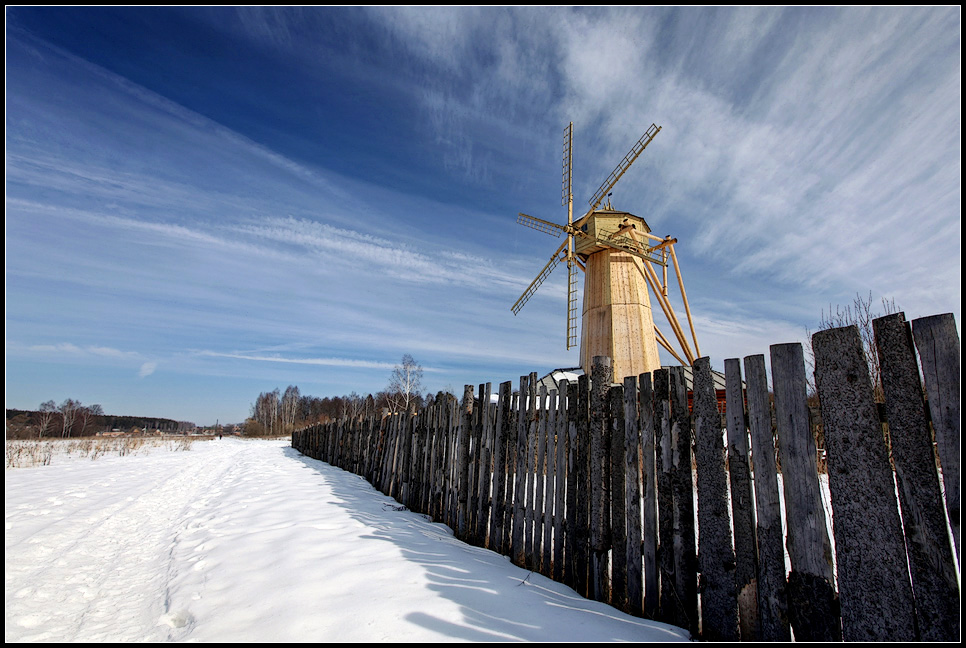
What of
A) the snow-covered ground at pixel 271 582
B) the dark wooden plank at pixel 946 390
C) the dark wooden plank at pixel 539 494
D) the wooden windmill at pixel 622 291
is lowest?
the snow-covered ground at pixel 271 582

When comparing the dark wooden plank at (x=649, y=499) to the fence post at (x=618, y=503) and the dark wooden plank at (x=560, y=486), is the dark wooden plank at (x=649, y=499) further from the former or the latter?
the dark wooden plank at (x=560, y=486)

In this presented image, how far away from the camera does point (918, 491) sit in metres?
1.87

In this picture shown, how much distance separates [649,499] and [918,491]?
135cm

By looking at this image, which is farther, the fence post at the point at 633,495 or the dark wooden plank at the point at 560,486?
the dark wooden plank at the point at 560,486

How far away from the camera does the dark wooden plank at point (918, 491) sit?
1785mm

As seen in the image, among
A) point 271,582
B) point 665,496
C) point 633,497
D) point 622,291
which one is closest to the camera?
point 665,496

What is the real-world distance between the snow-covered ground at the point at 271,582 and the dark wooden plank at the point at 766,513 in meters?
0.53

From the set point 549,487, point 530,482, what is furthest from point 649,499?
point 530,482

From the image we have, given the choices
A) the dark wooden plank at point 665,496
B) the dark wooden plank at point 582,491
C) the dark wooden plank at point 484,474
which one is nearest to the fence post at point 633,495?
the dark wooden plank at point 665,496

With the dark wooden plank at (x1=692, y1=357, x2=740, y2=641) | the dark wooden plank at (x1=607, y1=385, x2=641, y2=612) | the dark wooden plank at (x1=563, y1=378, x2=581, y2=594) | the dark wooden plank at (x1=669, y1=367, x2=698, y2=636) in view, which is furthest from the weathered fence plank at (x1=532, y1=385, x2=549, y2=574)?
the dark wooden plank at (x1=692, y1=357, x2=740, y2=641)

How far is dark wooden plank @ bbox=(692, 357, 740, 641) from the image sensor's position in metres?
2.43

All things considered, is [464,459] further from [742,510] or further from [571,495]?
[742,510]

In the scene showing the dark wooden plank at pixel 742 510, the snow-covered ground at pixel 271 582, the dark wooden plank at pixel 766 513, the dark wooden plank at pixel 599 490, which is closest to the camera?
the dark wooden plank at pixel 766 513

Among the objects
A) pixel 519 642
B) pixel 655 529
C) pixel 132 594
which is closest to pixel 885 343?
pixel 655 529
